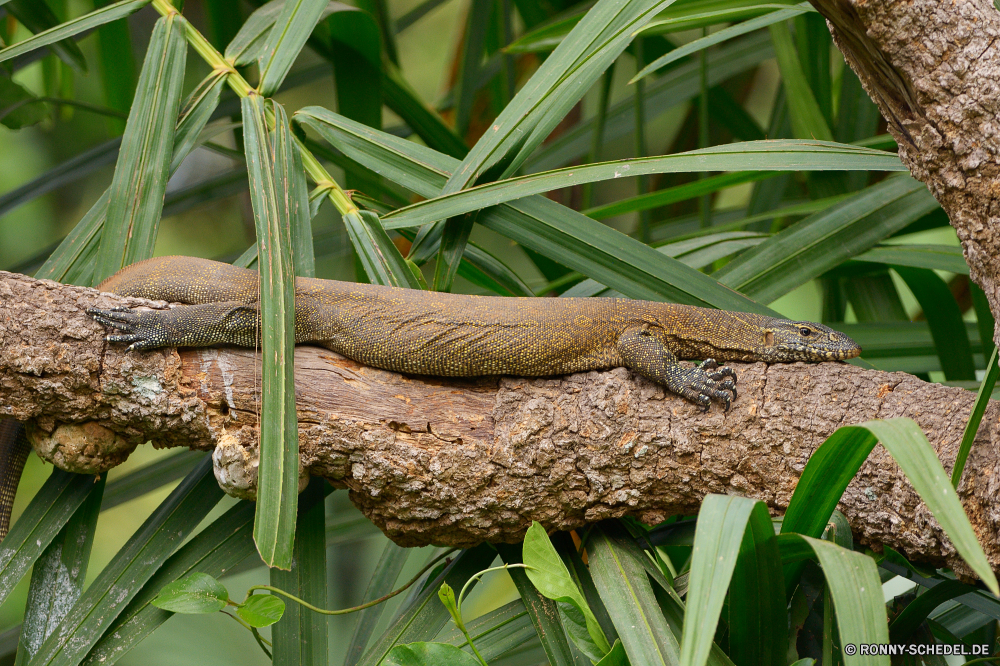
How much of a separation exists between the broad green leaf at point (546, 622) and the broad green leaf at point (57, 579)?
141 centimetres

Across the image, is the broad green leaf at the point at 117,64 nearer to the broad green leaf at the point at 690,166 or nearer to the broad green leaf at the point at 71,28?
the broad green leaf at the point at 71,28

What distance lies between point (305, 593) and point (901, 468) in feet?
6.04

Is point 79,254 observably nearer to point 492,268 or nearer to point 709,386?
point 492,268

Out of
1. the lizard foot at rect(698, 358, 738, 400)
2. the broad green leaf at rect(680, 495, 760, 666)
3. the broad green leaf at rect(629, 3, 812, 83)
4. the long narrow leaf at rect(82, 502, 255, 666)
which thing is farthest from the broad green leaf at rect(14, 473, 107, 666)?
the broad green leaf at rect(629, 3, 812, 83)

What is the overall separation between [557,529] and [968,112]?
68.9 inches

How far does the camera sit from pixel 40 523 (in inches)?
92.8

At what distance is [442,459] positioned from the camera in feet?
7.82

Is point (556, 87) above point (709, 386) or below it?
above

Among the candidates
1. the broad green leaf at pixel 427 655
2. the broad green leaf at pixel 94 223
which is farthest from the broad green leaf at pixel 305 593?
the broad green leaf at pixel 94 223

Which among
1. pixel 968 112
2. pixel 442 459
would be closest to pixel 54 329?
pixel 442 459

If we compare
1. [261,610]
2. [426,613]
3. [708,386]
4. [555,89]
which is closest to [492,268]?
[555,89]

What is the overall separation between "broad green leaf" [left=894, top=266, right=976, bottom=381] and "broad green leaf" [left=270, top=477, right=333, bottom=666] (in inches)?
107

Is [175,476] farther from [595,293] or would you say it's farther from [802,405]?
[802,405]

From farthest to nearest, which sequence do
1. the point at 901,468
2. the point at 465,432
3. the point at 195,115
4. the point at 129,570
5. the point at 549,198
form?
1. the point at 549,198
2. the point at 195,115
3. the point at 465,432
4. the point at 129,570
5. the point at 901,468
